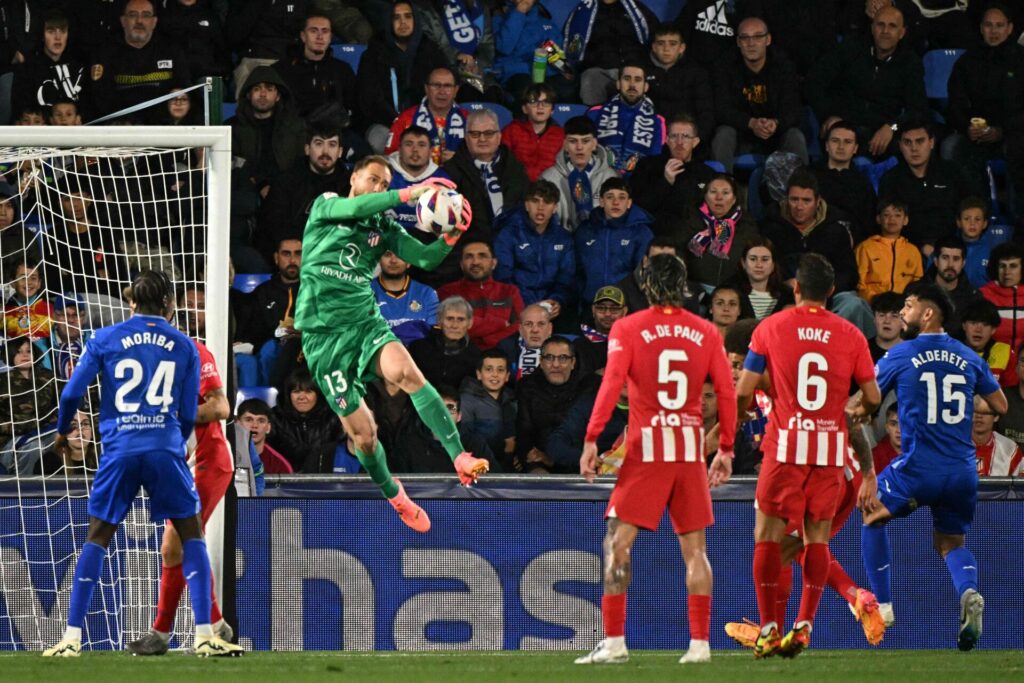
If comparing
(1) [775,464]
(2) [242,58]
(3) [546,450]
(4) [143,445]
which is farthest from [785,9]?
(4) [143,445]

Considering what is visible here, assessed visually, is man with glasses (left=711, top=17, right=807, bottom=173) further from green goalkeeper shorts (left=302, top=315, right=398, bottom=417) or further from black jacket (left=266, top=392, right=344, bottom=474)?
green goalkeeper shorts (left=302, top=315, right=398, bottom=417)

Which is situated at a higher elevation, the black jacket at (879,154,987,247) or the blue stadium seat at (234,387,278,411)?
the black jacket at (879,154,987,247)

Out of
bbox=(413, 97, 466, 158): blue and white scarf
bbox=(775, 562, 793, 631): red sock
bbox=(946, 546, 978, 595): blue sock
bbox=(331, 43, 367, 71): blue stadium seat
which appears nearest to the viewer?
bbox=(775, 562, 793, 631): red sock

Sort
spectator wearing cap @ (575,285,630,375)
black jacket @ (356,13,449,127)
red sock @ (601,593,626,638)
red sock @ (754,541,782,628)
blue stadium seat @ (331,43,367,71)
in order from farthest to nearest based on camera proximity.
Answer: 1. blue stadium seat @ (331,43,367,71)
2. black jacket @ (356,13,449,127)
3. spectator wearing cap @ (575,285,630,375)
4. red sock @ (754,541,782,628)
5. red sock @ (601,593,626,638)

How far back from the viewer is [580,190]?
48.8 feet

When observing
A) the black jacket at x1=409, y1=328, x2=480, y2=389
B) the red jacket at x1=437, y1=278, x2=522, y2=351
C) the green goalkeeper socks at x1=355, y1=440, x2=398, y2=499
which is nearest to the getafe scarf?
the red jacket at x1=437, y1=278, x2=522, y2=351

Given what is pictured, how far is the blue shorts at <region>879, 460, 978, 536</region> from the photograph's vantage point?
32.9 ft

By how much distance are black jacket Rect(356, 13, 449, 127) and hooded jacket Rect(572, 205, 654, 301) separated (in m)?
2.31

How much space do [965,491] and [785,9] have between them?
303 inches

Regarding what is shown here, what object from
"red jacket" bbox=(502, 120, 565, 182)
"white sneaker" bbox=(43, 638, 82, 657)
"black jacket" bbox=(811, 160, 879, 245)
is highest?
"red jacket" bbox=(502, 120, 565, 182)

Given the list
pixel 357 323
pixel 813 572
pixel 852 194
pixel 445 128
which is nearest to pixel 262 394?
pixel 357 323

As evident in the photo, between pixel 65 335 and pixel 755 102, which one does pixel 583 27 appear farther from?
pixel 65 335

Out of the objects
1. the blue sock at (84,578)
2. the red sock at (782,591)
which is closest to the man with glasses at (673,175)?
the red sock at (782,591)

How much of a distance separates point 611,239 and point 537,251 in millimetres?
625
